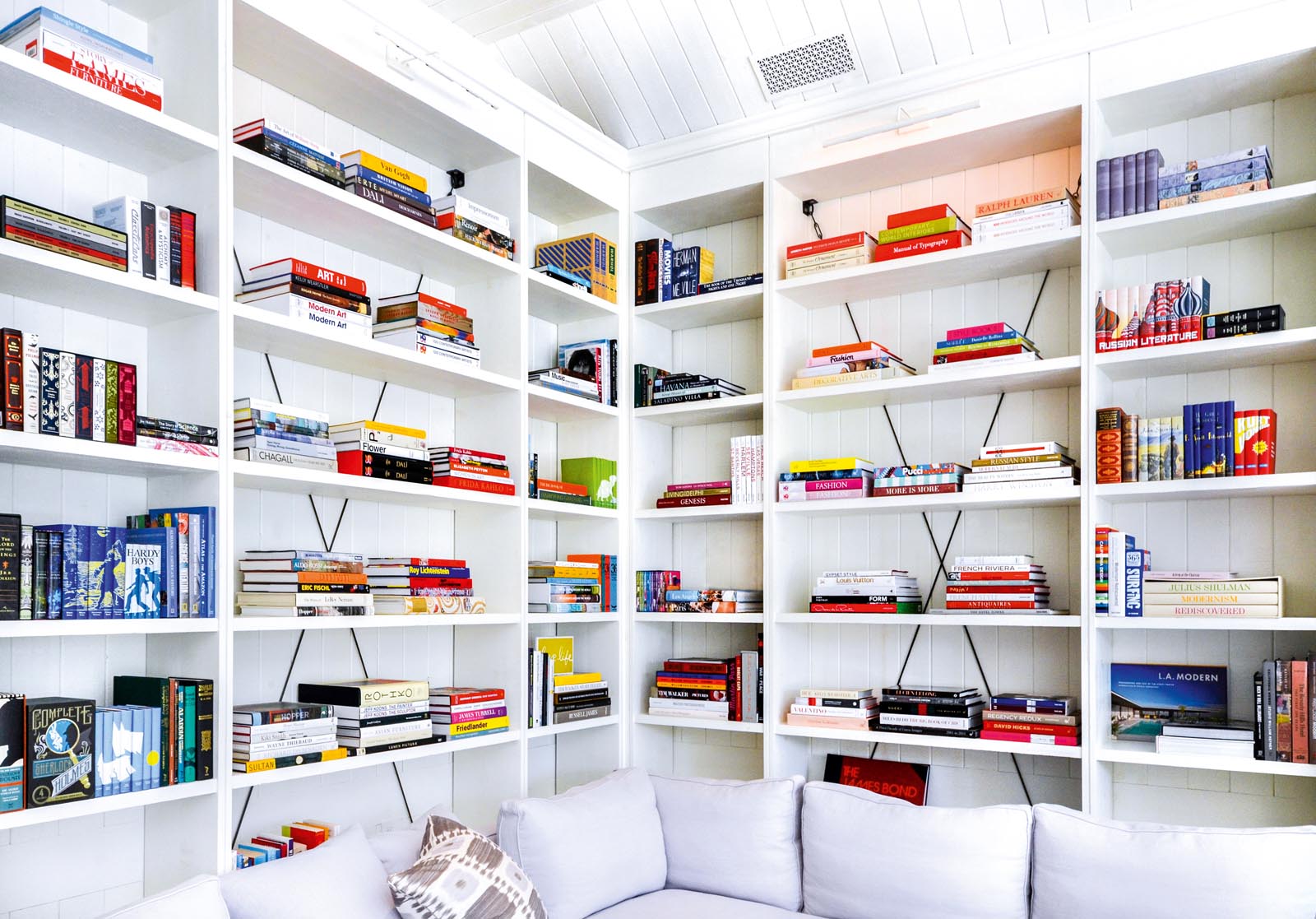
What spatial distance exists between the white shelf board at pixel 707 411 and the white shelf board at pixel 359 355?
1.95ft

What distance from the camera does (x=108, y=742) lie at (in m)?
2.12

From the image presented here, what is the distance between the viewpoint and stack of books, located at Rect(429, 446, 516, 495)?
300cm

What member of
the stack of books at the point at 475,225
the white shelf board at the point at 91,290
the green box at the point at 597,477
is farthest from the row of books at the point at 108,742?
the green box at the point at 597,477

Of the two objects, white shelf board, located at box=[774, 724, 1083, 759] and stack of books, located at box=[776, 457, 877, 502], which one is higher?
stack of books, located at box=[776, 457, 877, 502]

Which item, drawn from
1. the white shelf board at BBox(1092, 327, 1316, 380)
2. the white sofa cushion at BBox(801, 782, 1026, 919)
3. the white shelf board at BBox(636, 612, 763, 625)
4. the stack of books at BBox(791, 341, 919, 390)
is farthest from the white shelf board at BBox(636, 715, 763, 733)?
the white shelf board at BBox(1092, 327, 1316, 380)

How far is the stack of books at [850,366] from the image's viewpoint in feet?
10.6

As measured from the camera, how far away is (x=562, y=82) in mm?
3564

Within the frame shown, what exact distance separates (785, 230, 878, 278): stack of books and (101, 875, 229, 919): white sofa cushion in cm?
237

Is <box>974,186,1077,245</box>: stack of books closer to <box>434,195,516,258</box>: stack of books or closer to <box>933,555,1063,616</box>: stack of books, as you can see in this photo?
<box>933,555,1063,616</box>: stack of books

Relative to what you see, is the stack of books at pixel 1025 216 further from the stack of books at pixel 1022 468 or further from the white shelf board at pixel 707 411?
the white shelf board at pixel 707 411

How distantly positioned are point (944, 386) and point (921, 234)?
46cm

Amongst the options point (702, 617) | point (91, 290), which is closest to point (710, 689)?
point (702, 617)

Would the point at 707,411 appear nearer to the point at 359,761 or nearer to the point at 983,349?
the point at 983,349

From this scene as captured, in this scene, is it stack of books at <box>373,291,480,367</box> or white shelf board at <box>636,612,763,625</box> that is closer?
stack of books at <box>373,291,480,367</box>
